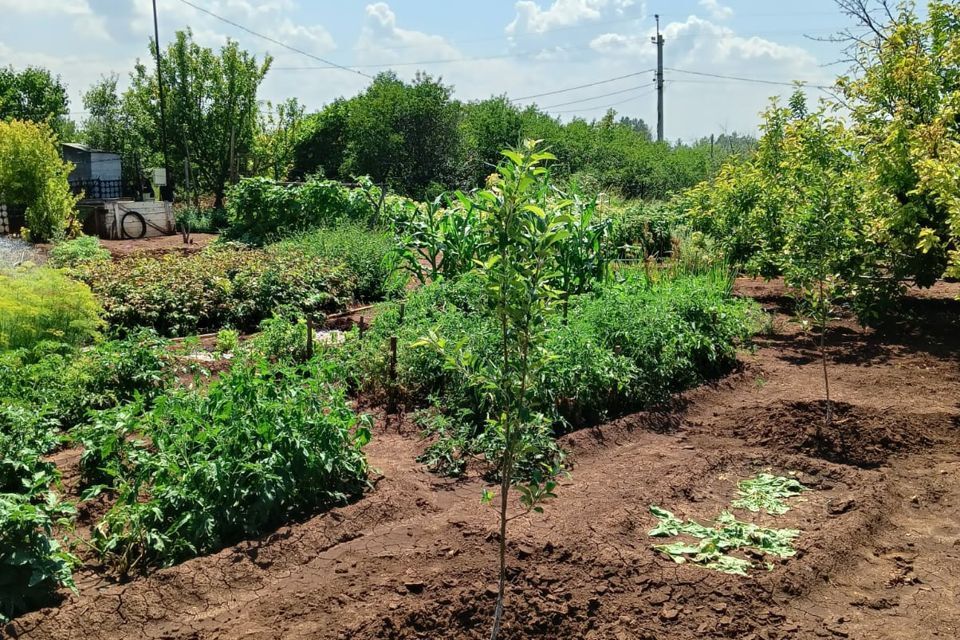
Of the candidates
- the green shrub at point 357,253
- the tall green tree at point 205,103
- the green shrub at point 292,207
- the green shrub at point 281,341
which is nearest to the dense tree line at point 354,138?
the tall green tree at point 205,103

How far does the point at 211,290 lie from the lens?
8.39 m

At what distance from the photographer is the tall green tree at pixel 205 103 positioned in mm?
24578

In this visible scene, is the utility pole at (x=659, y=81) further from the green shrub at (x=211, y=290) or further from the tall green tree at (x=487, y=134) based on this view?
the green shrub at (x=211, y=290)

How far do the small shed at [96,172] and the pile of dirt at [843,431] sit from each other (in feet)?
80.2

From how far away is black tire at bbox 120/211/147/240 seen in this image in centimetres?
1842

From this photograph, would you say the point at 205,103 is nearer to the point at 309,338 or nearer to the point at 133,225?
the point at 133,225

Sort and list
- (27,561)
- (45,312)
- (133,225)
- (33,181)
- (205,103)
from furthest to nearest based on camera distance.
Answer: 1. (205,103)
2. (133,225)
3. (33,181)
4. (45,312)
5. (27,561)

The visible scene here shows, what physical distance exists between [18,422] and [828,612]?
3.87 m

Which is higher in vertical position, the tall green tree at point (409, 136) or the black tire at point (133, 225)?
the tall green tree at point (409, 136)

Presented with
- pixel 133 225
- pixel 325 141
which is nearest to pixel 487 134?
pixel 325 141

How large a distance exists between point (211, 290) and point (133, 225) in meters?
11.8

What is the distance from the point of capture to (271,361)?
6.28 meters

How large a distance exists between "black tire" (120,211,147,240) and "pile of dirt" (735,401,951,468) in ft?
55.1

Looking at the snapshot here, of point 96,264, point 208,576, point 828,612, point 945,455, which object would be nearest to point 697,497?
point 828,612
